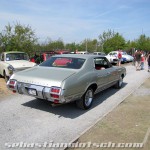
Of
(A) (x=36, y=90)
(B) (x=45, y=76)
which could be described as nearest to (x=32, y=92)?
(A) (x=36, y=90)

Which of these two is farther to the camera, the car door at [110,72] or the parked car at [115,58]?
the parked car at [115,58]

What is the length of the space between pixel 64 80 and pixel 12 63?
19.0 feet

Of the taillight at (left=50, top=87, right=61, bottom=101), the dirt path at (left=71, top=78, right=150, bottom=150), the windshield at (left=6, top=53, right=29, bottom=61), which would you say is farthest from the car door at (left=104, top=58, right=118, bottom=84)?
the windshield at (left=6, top=53, right=29, bottom=61)

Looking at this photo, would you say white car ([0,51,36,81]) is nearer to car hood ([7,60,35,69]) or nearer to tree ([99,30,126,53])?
car hood ([7,60,35,69])

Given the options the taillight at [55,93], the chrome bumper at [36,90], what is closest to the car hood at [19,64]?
the chrome bumper at [36,90]

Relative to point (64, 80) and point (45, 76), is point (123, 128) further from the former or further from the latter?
point (45, 76)

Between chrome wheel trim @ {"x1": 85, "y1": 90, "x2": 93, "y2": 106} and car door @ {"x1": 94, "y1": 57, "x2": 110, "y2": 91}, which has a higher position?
car door @ {"x1": 94, "y1": 57, "x2": 110, "y2": 91}

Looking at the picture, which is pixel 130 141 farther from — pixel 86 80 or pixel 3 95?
pixel 3 95

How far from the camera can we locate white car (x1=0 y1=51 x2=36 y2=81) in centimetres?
976

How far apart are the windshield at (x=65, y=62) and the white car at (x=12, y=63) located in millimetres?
3487

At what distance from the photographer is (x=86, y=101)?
6.18 m

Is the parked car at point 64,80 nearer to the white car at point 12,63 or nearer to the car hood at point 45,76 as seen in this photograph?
the car hood at point 45,76

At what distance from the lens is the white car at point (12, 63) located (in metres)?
9.76

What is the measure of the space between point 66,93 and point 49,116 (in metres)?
0.88
